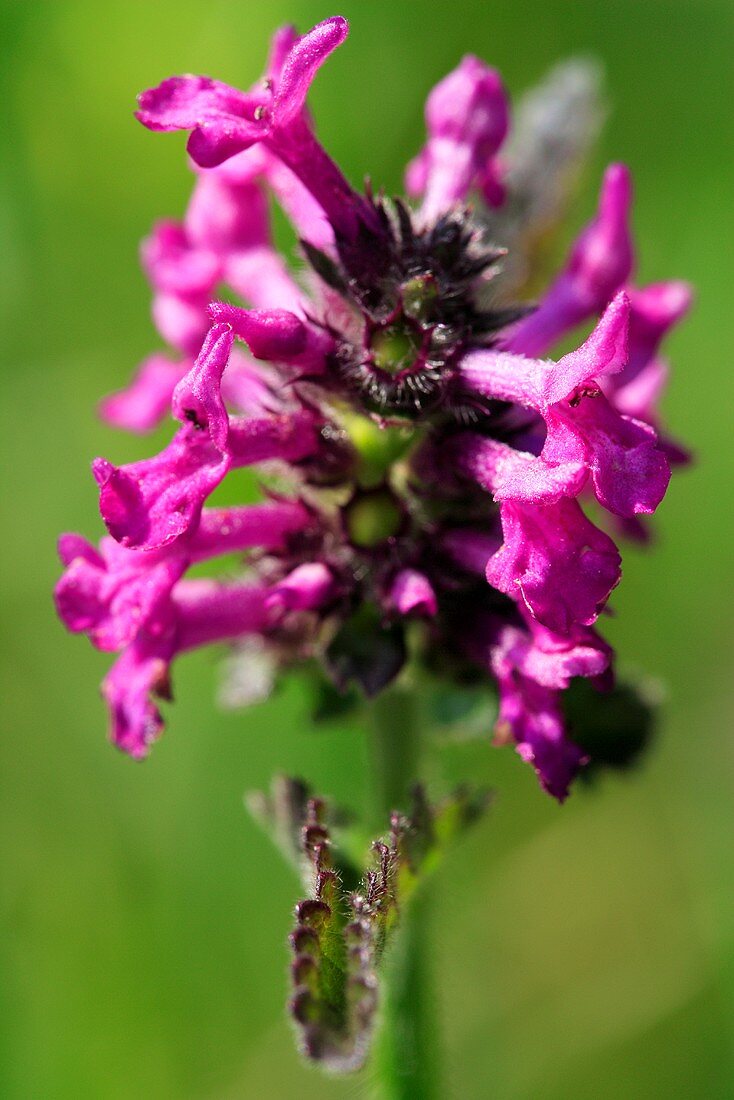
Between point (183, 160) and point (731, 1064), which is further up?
point (183, 160)

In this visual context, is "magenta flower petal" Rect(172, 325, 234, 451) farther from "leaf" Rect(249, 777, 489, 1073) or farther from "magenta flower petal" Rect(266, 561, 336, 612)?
"leaf" Rect(249, 777, 489, 1073)

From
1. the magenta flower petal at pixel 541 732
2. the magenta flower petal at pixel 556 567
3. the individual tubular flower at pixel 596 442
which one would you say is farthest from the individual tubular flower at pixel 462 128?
the magenta flower petal at pixel 541 732

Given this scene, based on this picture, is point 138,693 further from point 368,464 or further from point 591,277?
point 591,277

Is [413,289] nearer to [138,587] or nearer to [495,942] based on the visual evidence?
[138,587]

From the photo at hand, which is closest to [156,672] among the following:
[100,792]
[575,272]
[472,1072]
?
[575,272]

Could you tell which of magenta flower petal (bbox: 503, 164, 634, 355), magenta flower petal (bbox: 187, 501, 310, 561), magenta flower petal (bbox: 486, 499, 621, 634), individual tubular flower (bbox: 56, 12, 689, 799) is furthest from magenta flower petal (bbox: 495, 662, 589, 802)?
magenta flower petal (bbox: 503, 164, 634, 355)

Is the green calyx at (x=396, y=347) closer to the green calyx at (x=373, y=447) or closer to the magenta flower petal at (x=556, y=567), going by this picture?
the green calyx at (x=373, y=447)

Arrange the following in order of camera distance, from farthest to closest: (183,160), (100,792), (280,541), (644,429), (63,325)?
(183,160) → (63,325) → (100,792) → (280,541) → (644,429)

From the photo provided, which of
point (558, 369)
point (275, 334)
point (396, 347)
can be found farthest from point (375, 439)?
point (558, 369)
